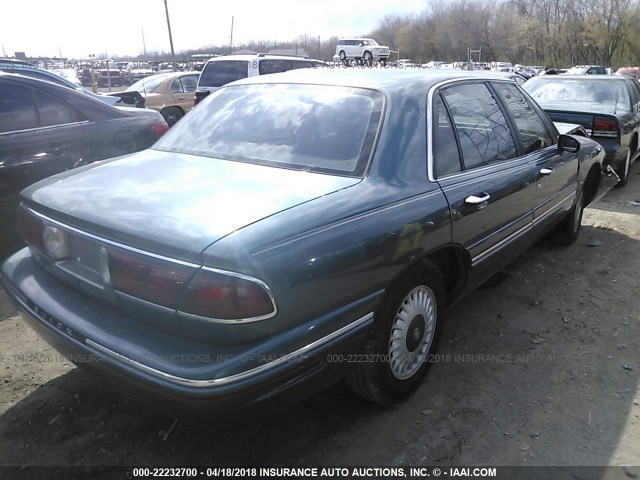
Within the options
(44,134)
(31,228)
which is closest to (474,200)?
(31,228)

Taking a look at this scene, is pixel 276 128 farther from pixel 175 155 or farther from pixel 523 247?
pixel 523 247

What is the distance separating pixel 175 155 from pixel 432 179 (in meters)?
1.41

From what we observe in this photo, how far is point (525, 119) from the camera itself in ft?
12.2

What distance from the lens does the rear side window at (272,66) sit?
478 inches

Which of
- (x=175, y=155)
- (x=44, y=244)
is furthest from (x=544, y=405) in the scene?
(x=44, y=244)

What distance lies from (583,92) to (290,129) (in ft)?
22.4

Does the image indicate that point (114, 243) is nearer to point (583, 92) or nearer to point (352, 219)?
point (352, 219)

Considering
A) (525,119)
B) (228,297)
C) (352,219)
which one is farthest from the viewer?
(525,119)

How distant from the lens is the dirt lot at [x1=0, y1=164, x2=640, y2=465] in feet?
7.73

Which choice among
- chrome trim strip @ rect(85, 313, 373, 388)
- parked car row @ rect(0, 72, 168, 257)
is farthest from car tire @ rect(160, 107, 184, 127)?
chrome trim strip @ rect(85, 313, 373, 388)

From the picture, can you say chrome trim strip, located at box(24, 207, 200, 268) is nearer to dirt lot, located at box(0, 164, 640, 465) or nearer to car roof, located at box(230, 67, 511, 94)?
dirt lot, located at box(0, 164, 640, 465)

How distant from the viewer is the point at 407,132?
8.32ft

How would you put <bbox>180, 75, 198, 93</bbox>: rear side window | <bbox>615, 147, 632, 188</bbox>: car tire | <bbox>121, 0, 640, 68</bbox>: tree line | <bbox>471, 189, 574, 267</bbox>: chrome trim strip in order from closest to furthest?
<bbox>471, 189, 574, 267</bbox>: chrome trim strip → <bbox>615, 147, 632, 188</bbox>: car tire → <bbox>180, 75, 198, 93</bbox>: rear side window → <bbox>121, 0, 640, 68</bbox>: tree line

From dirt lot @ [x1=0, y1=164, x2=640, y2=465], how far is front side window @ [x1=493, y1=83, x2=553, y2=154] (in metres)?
1.27
